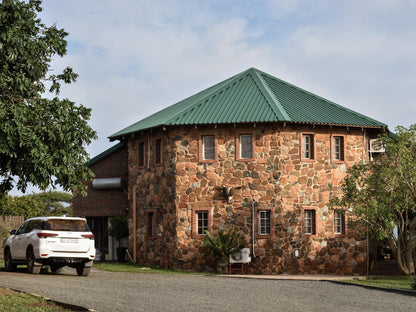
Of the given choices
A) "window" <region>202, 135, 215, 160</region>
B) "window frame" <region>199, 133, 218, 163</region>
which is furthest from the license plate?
"window" <region>202, 135, 215, 160</region>

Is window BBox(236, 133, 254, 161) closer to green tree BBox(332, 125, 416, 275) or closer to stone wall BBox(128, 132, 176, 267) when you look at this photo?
stone wall BBox(128, 132, 176, 267)

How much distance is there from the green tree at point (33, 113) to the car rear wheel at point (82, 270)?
371 cm

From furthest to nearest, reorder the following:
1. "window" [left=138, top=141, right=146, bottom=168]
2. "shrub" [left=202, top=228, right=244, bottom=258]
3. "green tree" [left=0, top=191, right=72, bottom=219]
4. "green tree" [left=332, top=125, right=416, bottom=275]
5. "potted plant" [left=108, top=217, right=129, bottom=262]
A: 1. "green tree" [left=0, top=191, right=72, bottom=219]
2. "potted plant" [left=108, top=217, right=129, bottom=262]
3. "window" [left=138, top=141, right=146, bottom=168]
4. "shrub" [left=202, top=228, right=244, bottom=258]
5. "green tree" [left=332, top=125, right=416, bottom=275]

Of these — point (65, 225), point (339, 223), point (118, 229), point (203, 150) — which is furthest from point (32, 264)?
point (339, 223)

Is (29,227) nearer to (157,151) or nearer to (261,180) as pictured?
(157,151)

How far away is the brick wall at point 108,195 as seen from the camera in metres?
33.5

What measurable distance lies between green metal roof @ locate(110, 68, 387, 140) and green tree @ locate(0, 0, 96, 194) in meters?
9.82

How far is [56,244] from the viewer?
20469 millimetres

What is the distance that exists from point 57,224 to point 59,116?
440 cm

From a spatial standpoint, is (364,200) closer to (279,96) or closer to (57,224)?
(279,96)

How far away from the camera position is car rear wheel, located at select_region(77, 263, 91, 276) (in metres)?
21.5

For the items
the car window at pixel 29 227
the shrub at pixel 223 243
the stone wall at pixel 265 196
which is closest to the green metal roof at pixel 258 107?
the stone wall at pixel 265 196

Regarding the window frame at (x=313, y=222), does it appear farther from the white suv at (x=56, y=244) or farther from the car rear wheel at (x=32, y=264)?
the car rear wheel at (x=32, y=264)

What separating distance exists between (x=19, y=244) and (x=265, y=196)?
409 inches
